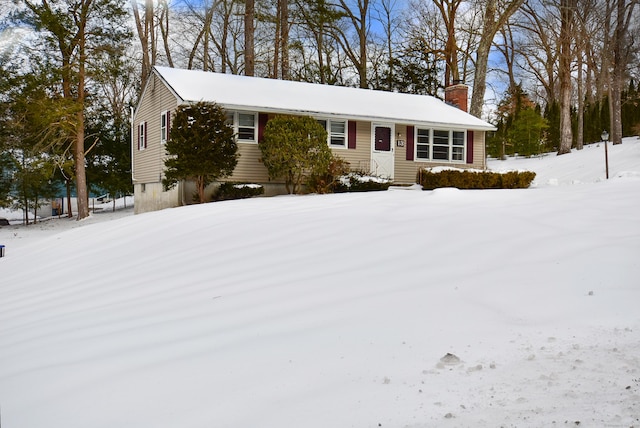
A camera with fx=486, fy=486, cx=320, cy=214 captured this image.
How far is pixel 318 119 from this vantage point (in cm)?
1678

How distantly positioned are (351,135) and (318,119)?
1390 millimetres

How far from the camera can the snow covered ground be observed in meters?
2.32

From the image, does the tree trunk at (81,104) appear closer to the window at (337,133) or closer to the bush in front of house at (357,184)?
the window at (337,133)

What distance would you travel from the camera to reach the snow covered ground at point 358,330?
A: 2.32 metres

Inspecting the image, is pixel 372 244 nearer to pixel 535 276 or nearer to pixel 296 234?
pixel 296 234

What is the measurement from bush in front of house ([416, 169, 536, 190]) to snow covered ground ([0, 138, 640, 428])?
823 cm

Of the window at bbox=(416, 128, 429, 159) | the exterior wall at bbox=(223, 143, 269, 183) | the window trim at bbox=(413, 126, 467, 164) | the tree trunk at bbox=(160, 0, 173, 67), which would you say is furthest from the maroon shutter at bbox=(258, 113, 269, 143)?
the tree trunk at bbox=(160, 0, 173, 67)

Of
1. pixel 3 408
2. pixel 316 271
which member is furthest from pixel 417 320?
pixel 3 408

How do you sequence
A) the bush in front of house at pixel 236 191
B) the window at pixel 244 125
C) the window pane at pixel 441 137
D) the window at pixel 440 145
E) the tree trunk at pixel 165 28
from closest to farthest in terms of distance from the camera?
the bush in front of house at pixel 236 191, the window at pixel 244 125, the window at pixel 440 145, the window pane at pixel 441 137, the tree trunk at pixel 165 28

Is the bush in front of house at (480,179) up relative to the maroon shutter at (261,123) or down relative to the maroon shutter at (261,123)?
down

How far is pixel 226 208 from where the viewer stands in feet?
33.0

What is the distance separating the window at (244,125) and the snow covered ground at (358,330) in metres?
9.83

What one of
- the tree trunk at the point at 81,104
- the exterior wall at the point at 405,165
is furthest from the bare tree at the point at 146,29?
the exterior wall at the point at 405,165

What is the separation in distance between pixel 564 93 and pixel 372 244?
23005 mm
